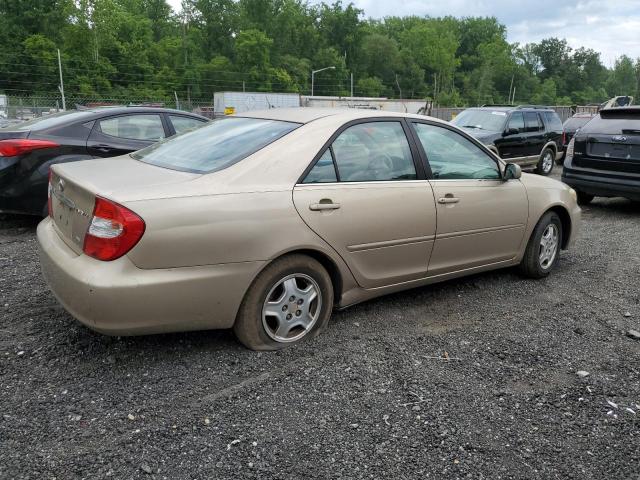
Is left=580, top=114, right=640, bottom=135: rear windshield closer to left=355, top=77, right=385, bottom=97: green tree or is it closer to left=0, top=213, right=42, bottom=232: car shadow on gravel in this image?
left=0, top=213, right=42, bottom=232: car shadow on gravel

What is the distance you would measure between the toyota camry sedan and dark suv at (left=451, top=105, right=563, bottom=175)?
27.0 ft

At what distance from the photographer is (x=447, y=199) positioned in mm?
4223

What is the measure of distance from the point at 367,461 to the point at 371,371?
0.83 meters

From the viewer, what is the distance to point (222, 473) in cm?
244

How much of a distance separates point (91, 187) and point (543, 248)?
3.92 metres

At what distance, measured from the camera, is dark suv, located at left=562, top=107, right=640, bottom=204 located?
799 centimetres

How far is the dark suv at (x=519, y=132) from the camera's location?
1262 centimetres

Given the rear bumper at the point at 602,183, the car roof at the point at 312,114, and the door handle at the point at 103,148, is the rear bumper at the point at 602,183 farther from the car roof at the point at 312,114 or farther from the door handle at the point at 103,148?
the door handle at the point at 103,148

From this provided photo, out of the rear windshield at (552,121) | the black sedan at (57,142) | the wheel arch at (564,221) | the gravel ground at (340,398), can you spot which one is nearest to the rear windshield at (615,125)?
the wheel arch at (564,221)

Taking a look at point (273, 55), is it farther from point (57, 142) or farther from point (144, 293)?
point (144, 293)

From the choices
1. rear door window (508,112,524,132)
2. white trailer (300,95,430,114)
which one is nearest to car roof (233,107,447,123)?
rear door window (508,112,524,132)

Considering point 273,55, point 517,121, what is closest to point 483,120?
point 517,121

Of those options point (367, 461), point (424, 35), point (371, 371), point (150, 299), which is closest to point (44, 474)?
point (150, 299)

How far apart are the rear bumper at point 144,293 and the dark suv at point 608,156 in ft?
22.2
